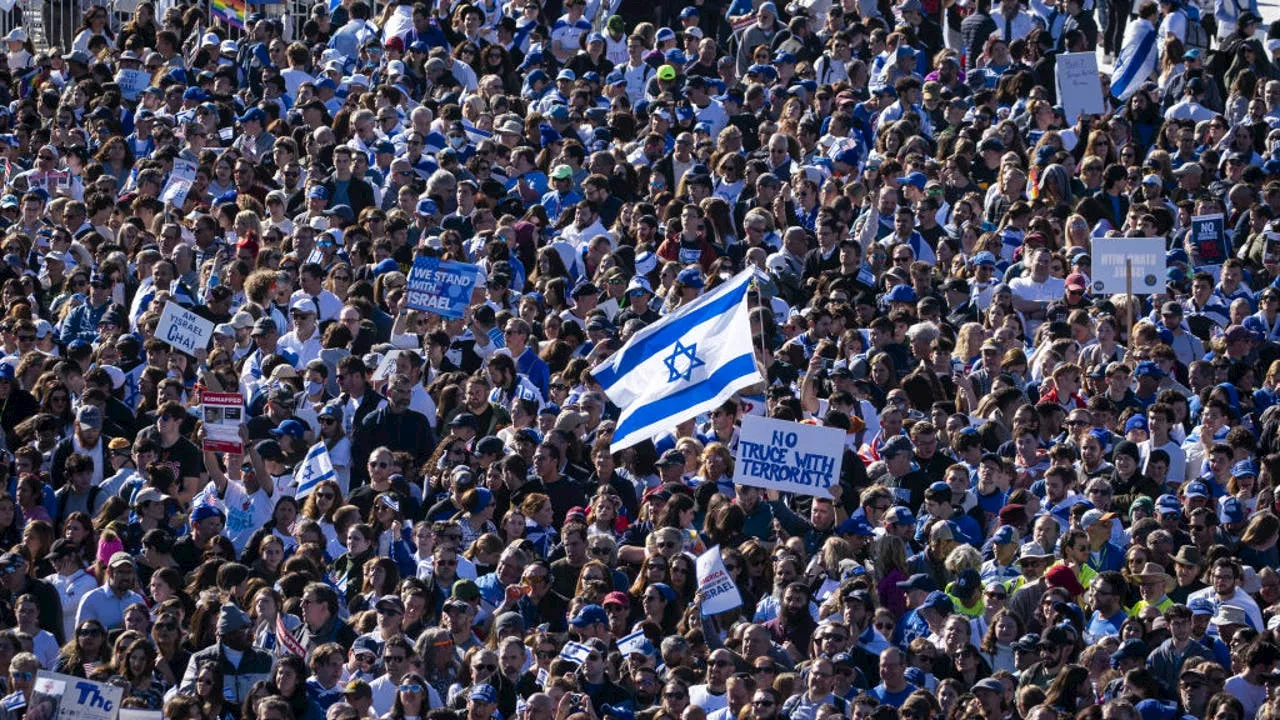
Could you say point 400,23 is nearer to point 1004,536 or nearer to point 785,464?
point 785,464

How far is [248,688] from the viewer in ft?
53.3

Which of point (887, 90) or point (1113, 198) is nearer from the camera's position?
point (1113, 198)

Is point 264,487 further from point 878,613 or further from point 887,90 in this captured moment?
point 887,90

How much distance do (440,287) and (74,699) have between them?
6.03m

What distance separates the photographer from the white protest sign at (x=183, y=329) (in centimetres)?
2045

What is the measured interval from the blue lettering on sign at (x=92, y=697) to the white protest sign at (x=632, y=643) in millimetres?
2795

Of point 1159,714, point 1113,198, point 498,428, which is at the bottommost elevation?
point 1159,714

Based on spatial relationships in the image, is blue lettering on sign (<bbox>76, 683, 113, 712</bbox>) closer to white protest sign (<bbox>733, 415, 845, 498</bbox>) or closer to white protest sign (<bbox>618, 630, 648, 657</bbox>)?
white protest sign (<bbox>618, 630, 648, 657</bbox>)

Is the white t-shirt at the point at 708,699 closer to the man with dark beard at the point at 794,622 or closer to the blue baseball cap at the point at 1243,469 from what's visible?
the man with dark beard at the point at 794,622

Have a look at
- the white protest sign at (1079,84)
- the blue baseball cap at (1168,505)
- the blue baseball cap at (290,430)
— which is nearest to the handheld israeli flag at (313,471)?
the blue baseball cap at (290,430)

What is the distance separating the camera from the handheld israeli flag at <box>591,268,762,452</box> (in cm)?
1594

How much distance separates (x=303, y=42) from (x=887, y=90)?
6.40m

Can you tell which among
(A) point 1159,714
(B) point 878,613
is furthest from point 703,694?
(A) point 1159,714

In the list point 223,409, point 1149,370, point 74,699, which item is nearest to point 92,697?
point 74,699
